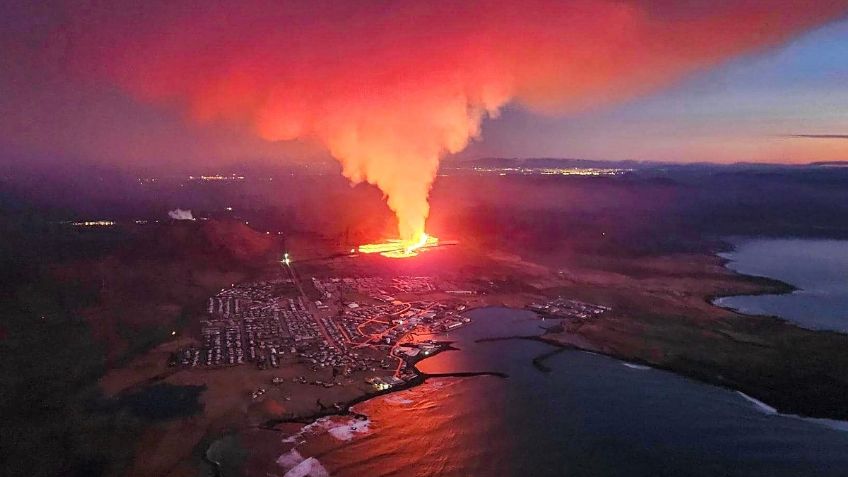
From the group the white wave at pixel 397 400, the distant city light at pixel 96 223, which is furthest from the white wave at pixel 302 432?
the distant city light at pixel 96 223

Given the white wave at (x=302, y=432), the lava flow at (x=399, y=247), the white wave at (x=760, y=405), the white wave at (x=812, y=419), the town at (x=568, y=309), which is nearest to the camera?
the white wave at (x=302, y=432)

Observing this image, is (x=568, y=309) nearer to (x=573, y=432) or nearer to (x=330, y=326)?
(x=573, y=432)

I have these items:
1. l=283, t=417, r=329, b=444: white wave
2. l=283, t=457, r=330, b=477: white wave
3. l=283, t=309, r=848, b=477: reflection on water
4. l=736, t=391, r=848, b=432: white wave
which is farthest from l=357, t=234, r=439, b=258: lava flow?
l=283, t=457, r=330, b=477: white wave

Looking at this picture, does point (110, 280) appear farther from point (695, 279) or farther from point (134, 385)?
point (695, 279)

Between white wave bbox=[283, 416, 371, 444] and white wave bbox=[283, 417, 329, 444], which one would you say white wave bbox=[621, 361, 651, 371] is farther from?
white wave bbox=[283, 417, 329, 444]

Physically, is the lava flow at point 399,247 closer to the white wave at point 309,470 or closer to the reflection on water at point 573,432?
the reflection on water at point 573,432

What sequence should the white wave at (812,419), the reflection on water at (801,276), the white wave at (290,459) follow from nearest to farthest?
1. the white wave at (290,459)
2. the white wave at (812,419)
3. the reflection on water at (801,276)
